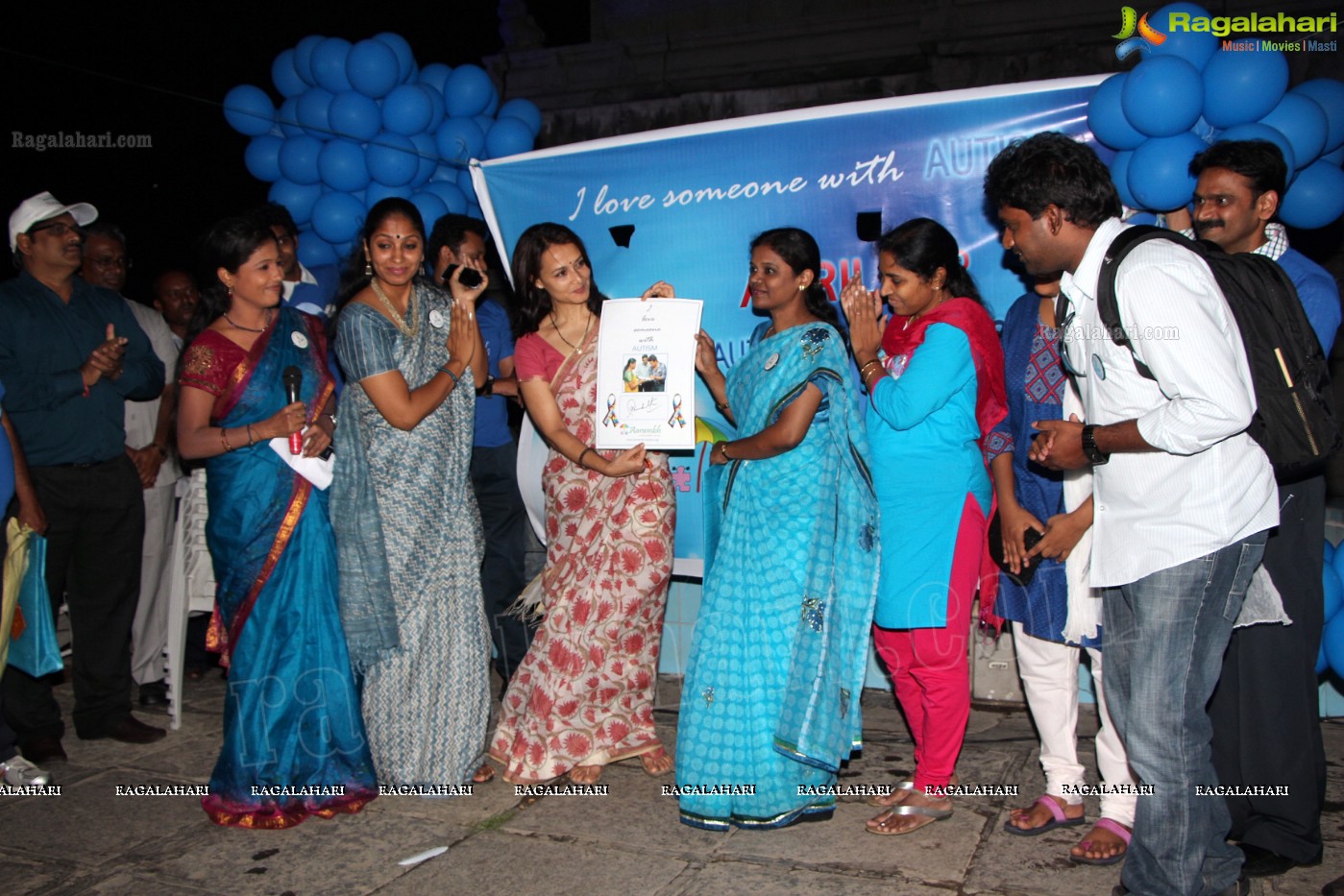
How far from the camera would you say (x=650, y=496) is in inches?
146

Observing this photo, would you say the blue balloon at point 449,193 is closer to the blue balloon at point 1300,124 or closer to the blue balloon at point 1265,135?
the blue balloon at point 1265,135

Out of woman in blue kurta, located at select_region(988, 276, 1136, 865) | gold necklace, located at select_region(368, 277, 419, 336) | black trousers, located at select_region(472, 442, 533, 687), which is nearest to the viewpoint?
woman in blue kurta, located at select_region(988, 276, 1136, 865)

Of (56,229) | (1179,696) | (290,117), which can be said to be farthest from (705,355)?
(290,117)

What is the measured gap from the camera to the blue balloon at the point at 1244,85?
3.18m

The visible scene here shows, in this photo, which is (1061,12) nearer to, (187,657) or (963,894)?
(963,894)

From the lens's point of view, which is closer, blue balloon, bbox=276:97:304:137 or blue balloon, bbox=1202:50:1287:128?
blue balloon, bbox=1202:50:1287:128

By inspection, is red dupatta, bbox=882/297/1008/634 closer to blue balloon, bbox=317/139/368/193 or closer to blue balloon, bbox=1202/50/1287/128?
blue balloon, bbox=1202/50/1287/128

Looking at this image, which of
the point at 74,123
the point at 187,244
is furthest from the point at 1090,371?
the point at 187,244

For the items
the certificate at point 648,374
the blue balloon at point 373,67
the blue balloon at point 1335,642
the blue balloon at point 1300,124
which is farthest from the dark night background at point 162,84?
the blue balloon at point 1335,642

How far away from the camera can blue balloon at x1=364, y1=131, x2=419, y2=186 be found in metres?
4.88

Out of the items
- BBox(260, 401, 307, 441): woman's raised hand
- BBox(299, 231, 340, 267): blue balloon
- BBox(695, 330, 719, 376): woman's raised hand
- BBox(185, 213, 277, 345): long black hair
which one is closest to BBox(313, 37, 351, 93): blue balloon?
BBox(299, 231, 340, 267): blue balloon

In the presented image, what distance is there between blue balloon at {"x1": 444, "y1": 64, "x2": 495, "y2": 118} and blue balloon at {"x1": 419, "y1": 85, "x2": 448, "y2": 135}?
0.05 meters

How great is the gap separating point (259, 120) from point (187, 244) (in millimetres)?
5395

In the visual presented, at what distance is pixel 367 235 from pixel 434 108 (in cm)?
158
